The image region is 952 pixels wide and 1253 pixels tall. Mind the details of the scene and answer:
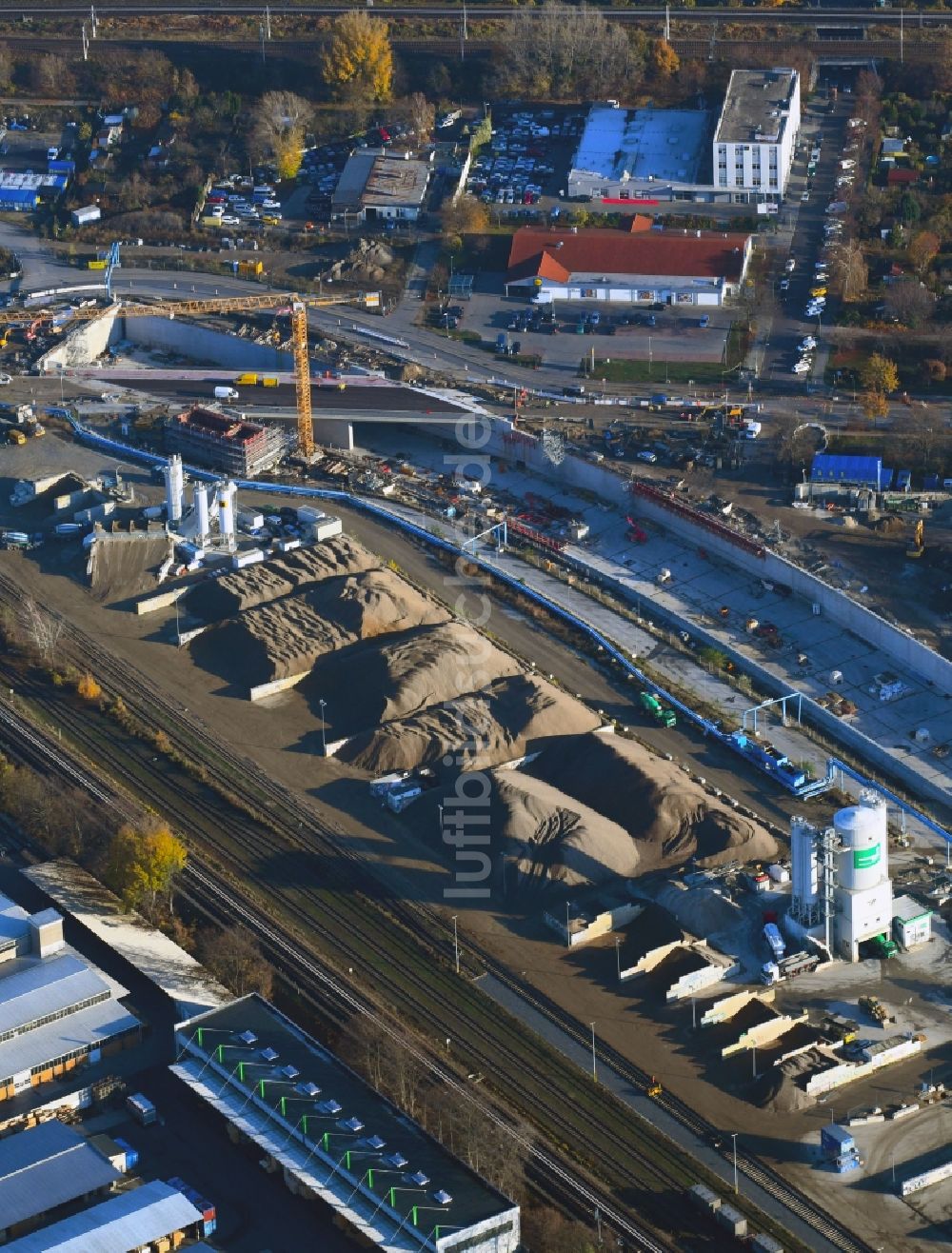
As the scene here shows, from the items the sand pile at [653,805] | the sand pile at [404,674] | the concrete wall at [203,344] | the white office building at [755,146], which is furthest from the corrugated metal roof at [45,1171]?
the white office building at [755,146]

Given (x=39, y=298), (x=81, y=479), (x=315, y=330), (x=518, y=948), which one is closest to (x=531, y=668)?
(x=518, y=948)

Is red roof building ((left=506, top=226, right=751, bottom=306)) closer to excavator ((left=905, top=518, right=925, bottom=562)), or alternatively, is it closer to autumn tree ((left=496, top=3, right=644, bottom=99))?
autumn tree ((left=496, top=3, right=644, bottom=99))

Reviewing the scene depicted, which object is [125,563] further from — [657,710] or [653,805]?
[653,805]

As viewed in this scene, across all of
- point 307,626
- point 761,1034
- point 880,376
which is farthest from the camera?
point 880,376

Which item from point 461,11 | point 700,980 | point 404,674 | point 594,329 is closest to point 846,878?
point 700,980

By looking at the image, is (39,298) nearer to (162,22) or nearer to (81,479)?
(81,479)

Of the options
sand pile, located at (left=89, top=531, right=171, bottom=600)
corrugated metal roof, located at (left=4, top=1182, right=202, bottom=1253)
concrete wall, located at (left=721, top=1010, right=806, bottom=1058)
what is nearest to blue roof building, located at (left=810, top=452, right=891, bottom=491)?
sand pile, located at (left=89, top=531, right=171, bottom=600)

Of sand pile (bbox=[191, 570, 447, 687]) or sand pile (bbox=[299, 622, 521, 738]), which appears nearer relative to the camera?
sand pile (bbox=[299, 622, 521, 738])

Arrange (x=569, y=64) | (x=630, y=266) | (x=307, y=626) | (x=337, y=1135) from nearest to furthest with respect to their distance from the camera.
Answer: (x=337, y=1135) < (x=307, y=626) < (x=630, y=266) < (x=569, y=64)
